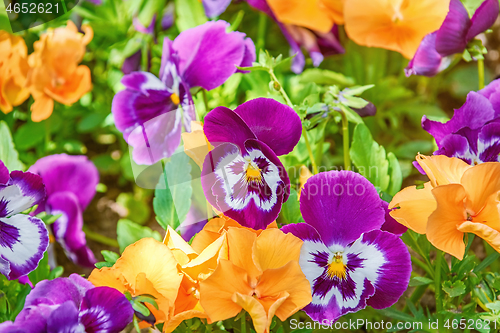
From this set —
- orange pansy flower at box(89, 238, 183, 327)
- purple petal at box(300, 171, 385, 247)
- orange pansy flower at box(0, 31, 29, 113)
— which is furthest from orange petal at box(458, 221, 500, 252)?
orange pansy flower at box(0, 31, 29, 113)

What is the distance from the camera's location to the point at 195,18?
1.19m

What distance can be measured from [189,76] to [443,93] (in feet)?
3.44

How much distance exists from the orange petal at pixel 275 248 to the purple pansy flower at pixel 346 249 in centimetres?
4

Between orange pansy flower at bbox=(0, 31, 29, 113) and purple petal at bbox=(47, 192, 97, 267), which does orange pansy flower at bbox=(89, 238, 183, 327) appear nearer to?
→ purple petal at bbox=(47, 192, 97, 267)

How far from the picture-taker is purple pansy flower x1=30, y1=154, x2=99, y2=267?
3.04 ft

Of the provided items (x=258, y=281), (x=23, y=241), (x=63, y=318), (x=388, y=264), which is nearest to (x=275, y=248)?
(x=258, y=281)

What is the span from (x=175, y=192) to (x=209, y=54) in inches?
10.4

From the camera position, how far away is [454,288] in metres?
0.68

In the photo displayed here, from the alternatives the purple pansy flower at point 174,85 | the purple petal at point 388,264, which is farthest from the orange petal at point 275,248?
the purple pansy flower at point 174,85

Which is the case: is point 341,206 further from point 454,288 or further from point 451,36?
point 451,36

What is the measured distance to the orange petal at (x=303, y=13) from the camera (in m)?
1.11

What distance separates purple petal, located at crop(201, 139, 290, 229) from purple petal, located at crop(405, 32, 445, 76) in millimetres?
461

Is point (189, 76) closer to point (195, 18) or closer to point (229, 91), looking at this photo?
point (229, 91)

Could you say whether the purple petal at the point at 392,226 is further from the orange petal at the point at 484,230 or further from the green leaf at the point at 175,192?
the green leaf at the point at 175,192
